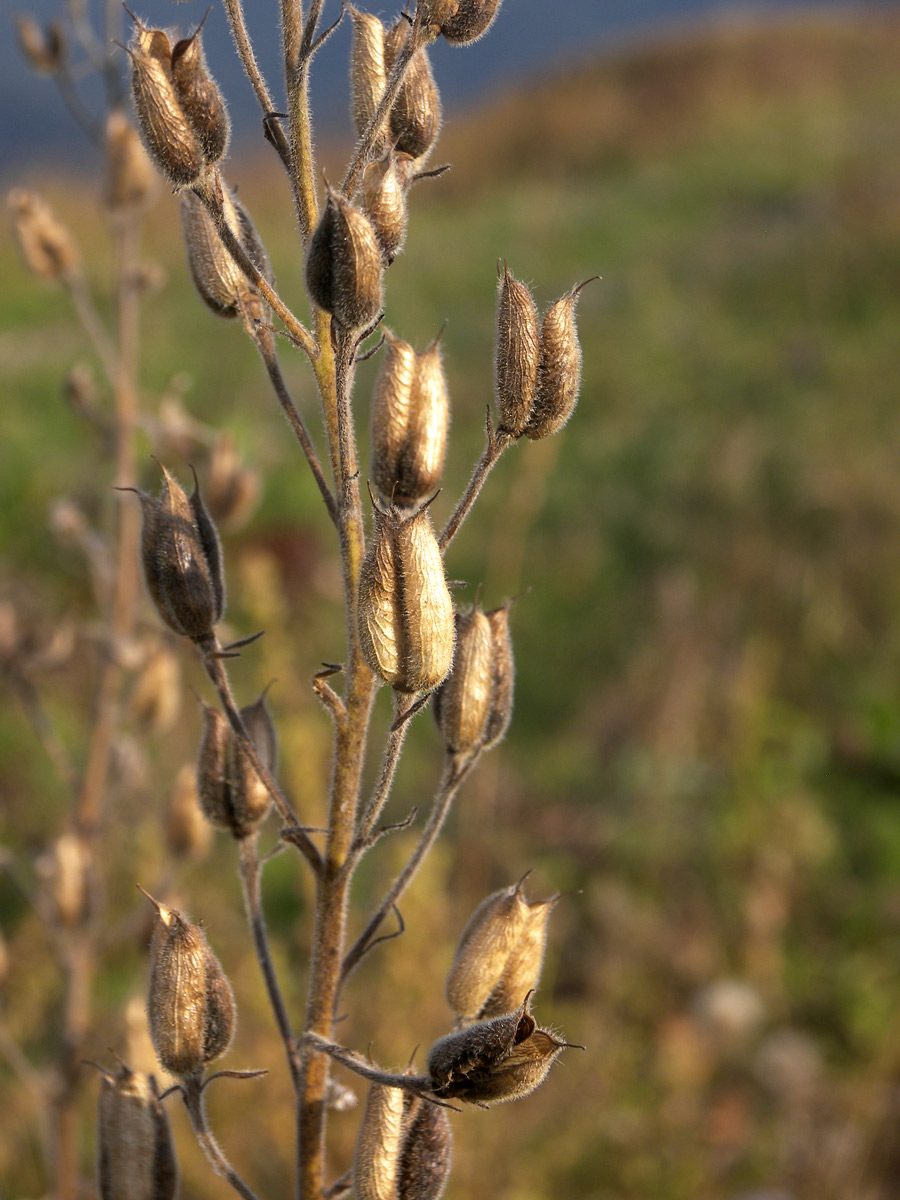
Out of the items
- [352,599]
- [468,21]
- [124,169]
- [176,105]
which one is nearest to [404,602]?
[352,599]

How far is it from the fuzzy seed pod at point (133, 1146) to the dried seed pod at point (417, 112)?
1089 millimetres

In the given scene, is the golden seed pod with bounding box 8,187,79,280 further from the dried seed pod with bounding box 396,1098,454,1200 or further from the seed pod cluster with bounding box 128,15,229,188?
the dried seed pod with bounding box 396,1098,454,1200

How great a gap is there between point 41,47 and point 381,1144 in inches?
96.8

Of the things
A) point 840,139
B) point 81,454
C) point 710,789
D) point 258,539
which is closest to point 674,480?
point 258,539

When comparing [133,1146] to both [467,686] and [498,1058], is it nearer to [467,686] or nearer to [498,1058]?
[498,1058]

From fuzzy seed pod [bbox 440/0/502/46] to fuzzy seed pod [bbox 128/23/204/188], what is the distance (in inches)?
11.8

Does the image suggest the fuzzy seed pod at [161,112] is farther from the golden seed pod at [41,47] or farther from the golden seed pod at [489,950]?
the golden seed pod at [41,47]

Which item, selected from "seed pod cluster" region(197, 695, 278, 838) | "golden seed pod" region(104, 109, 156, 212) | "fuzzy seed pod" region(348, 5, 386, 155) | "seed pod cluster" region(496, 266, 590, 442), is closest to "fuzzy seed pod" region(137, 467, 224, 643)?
"seed pod cluster" region(197, 695, 278, 838)

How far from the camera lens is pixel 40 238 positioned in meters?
2.42

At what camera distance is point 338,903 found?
121cm

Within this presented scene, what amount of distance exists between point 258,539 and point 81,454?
147cm

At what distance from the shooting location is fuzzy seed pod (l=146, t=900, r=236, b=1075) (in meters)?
1.17

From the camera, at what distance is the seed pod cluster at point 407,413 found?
1142mm

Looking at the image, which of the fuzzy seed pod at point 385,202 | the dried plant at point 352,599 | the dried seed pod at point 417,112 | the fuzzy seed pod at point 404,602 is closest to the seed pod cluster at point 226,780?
the dried plant at point 352,599
